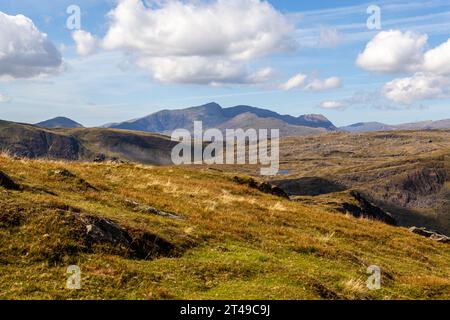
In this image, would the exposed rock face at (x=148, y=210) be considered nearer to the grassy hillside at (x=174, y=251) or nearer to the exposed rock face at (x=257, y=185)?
the grassy hillside at (x=174, y=251)

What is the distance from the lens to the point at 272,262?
66.3 ft

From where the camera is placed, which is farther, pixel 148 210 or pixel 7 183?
pixel 148 210

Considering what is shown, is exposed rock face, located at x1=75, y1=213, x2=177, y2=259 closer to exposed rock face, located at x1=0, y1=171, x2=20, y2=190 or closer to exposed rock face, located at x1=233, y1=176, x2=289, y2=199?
exposed rock face, located at x1=0, y1=171, x2=20, y2=190

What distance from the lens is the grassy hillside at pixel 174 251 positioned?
1527cm

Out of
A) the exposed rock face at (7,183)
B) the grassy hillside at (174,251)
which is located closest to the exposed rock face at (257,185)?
the grassy hillside at (174,251)

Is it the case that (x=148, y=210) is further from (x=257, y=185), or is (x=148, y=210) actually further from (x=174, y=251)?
(x=257, y=185)

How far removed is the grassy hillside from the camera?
15273 millimetres

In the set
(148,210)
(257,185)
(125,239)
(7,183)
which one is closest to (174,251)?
(125,239)

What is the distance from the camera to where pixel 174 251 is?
64.7 ft

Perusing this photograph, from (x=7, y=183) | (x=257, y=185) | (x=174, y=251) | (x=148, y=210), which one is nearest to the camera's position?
(x=174, y=251)

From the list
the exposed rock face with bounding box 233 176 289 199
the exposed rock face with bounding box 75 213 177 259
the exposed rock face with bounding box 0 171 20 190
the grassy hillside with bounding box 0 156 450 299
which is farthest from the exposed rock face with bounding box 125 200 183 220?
the exposed rock face with bounding box 233 176 289 199

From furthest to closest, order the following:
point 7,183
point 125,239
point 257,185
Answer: point 257,185, point 7,183, point 125,239

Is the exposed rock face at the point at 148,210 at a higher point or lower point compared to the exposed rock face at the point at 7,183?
lower
